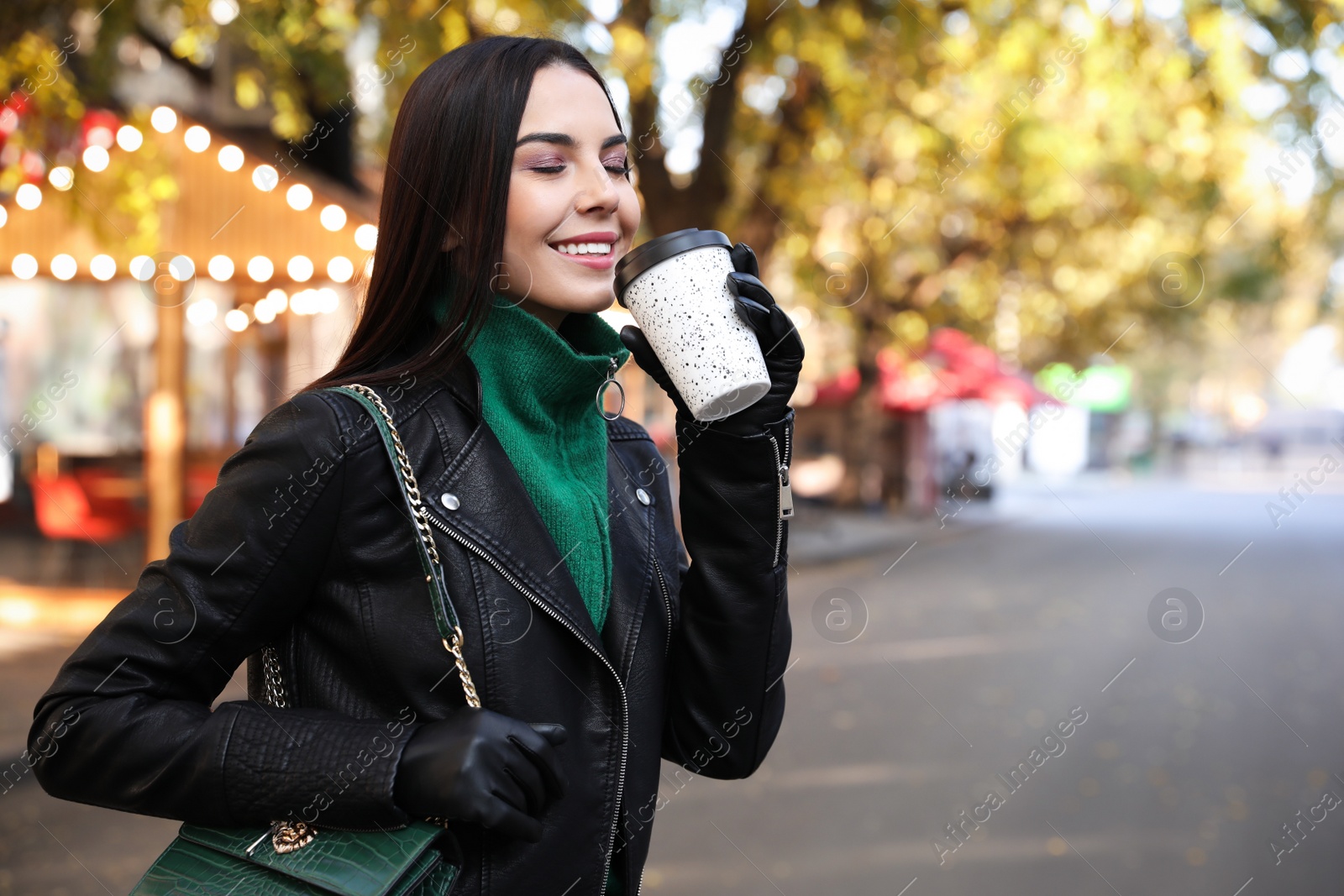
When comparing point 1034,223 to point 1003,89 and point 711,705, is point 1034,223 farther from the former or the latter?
point 711,705

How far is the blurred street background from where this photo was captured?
5285mm

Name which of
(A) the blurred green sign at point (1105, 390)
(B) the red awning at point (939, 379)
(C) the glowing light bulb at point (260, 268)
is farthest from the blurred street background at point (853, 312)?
(A) the blurred green sign at point (1105, 390)

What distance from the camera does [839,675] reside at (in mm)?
8328

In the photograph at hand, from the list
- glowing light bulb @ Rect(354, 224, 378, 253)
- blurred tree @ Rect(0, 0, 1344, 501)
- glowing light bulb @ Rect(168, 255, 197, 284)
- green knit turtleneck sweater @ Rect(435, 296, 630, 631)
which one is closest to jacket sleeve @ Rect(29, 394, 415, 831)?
green knit turtleneck sweater @ Rect(435, 296, 630, 631)

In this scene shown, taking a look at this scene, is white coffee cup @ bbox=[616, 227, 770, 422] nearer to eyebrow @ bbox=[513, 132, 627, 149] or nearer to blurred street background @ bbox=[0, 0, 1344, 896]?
eyebrow @ bbox=[513, 132, 627, 149]

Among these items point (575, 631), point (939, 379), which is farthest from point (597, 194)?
point (939, 379)

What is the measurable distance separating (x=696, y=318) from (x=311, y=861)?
2.58ft

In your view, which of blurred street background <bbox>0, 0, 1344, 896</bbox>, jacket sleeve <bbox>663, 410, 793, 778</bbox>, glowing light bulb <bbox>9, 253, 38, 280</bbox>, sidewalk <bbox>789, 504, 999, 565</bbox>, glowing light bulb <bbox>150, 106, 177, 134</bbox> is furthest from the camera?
sidewalk <bbox>789, 504, 999, 565</bbox>

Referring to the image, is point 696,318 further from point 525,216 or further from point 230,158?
point 230,158

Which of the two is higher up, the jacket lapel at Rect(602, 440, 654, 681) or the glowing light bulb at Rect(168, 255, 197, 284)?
the jacket lapel at Rect(602, 440, 654, 681)

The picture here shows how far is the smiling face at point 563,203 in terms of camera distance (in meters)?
1.44

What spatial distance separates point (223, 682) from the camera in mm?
1318

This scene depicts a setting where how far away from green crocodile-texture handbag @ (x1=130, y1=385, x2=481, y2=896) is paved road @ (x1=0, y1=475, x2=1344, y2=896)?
11.7 feet

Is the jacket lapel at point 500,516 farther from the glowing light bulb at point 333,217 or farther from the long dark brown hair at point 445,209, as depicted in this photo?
the glowing light bulb at point 333,217
